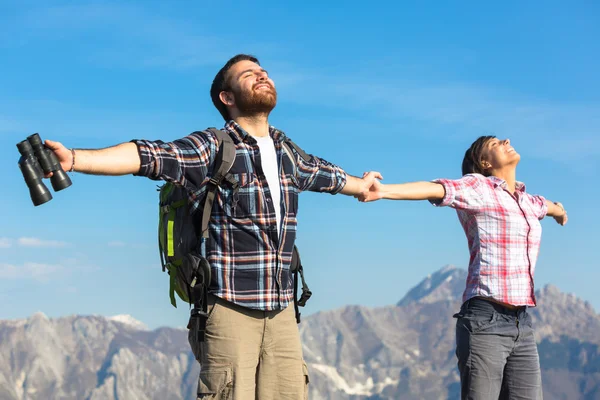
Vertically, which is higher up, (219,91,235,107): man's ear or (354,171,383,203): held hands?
(219,91,235,107): man's ear

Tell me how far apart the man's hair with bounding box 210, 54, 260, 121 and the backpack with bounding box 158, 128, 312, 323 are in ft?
2.29

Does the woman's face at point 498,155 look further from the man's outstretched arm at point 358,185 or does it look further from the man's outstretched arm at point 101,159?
the man's outstretched arm at point 101,159

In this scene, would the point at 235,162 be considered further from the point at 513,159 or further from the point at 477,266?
the point at 513,159

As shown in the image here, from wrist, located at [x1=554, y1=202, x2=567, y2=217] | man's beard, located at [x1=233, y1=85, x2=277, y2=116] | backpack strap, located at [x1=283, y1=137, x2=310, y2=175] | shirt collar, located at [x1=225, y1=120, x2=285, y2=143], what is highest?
man's beard, located at [x1=233, y1=85, x2=277, y2=116]

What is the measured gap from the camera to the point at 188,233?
744 centimetres

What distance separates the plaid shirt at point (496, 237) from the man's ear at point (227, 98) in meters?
2.94

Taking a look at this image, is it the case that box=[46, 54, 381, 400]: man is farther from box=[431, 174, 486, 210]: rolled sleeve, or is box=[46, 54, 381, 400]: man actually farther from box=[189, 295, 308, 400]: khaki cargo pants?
A: box=[431, 174, 486, 210]: rolled sleeve

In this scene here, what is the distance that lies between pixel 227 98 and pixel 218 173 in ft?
4.16

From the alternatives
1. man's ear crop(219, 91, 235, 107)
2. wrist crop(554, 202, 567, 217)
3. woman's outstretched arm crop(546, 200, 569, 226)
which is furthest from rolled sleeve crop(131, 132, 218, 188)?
wrist crop(554, 202, 567, 217)

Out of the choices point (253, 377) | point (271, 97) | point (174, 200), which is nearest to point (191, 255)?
point (174, 200)

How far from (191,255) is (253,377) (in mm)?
1394

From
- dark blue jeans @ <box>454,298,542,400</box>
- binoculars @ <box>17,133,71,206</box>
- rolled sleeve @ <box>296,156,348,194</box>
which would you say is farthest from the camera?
dark blue jeans @ <box>454,298,542,400</box>

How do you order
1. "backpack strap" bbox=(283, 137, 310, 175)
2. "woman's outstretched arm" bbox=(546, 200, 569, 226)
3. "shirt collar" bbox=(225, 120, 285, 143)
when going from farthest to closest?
"woman's outstretched arm" bbox=(546, 200, 569, 226)
"backpack strap" bbox=(283, 137, 310, 175)
"shirt collar" bbox=(225, 120, 285, 143)

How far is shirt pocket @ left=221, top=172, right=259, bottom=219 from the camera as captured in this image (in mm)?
7348
